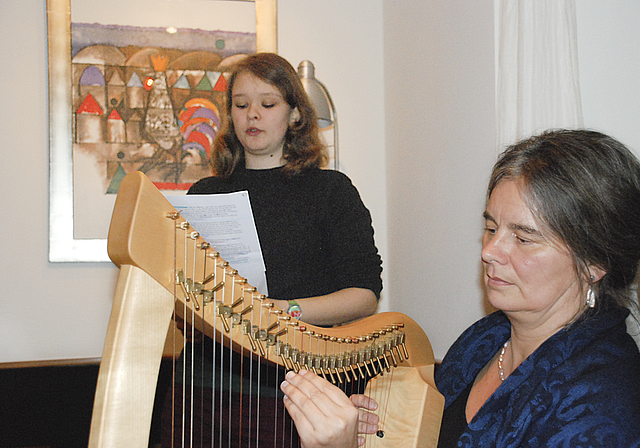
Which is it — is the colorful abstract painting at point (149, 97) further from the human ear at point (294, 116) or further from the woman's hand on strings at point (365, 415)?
the woman's hand on strings at point (365, 415)

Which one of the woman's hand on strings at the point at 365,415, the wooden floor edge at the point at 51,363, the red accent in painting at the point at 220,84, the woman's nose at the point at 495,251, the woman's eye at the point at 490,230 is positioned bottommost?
the wooden floor edge at the point at 51,363

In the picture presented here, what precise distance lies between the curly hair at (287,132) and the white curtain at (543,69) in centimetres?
51

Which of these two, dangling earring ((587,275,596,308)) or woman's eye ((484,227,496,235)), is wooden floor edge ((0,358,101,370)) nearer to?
woman's eye ((484,227,496,235))

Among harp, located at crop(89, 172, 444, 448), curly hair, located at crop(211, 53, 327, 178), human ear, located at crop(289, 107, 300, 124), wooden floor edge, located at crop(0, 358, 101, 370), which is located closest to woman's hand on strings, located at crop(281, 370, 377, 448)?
harp, located at crop(89, 172, 444, 448)

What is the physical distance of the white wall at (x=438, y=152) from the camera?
1.81 meters

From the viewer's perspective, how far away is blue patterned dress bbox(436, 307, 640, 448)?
819mm

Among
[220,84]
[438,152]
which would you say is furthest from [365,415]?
[220,84]

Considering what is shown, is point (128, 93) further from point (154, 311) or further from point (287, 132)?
point (154, 311)

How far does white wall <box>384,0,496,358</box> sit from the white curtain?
0.26 metres

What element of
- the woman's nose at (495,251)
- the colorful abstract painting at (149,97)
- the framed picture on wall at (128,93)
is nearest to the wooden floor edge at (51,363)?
the framed picture on wall at (128,93)

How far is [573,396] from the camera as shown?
2.82ft

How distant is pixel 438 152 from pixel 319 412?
4.69 ft

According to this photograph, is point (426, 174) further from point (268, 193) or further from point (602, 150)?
point (602, 150)

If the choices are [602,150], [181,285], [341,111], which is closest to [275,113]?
[602,150]
